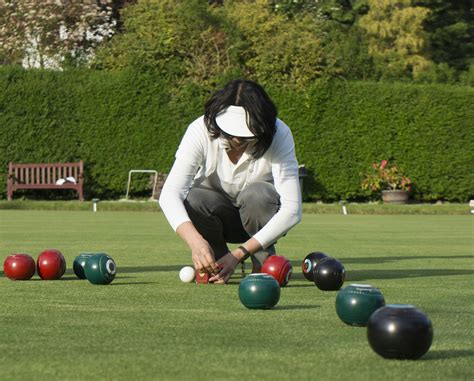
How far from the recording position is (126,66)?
2092 centimetres

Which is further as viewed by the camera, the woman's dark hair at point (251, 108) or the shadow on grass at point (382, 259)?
the shadow on grass at point (382, 259)

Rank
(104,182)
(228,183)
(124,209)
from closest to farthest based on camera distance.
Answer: (228,183) < (124,209) < (104,182)

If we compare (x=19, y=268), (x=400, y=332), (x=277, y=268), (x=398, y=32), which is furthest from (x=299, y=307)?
(x=398, y=32)

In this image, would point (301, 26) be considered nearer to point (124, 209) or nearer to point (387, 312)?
point (124, 209)

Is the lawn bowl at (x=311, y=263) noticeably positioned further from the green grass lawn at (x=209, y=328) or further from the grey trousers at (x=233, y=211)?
the grey trousers at (x=233, y=211)

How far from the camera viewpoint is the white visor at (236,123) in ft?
16.2

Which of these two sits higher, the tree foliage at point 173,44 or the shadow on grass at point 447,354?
the shadow on grass at point 447,354

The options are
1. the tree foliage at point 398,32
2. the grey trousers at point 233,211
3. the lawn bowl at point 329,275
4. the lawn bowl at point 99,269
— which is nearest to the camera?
the lawn bowl at point 329,275

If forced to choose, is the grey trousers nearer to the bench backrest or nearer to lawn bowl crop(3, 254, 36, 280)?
lawn bowl crop(3, 254, 36, 280)

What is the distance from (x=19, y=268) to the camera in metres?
5.69

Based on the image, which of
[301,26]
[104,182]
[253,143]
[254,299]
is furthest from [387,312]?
[301,26]

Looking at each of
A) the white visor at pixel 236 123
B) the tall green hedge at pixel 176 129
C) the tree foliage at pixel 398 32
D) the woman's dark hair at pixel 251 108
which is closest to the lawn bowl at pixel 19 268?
the woman's dark hair at pixel 251 108

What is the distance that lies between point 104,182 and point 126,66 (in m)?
2.57

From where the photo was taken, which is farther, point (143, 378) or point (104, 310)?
point (104, 310)
